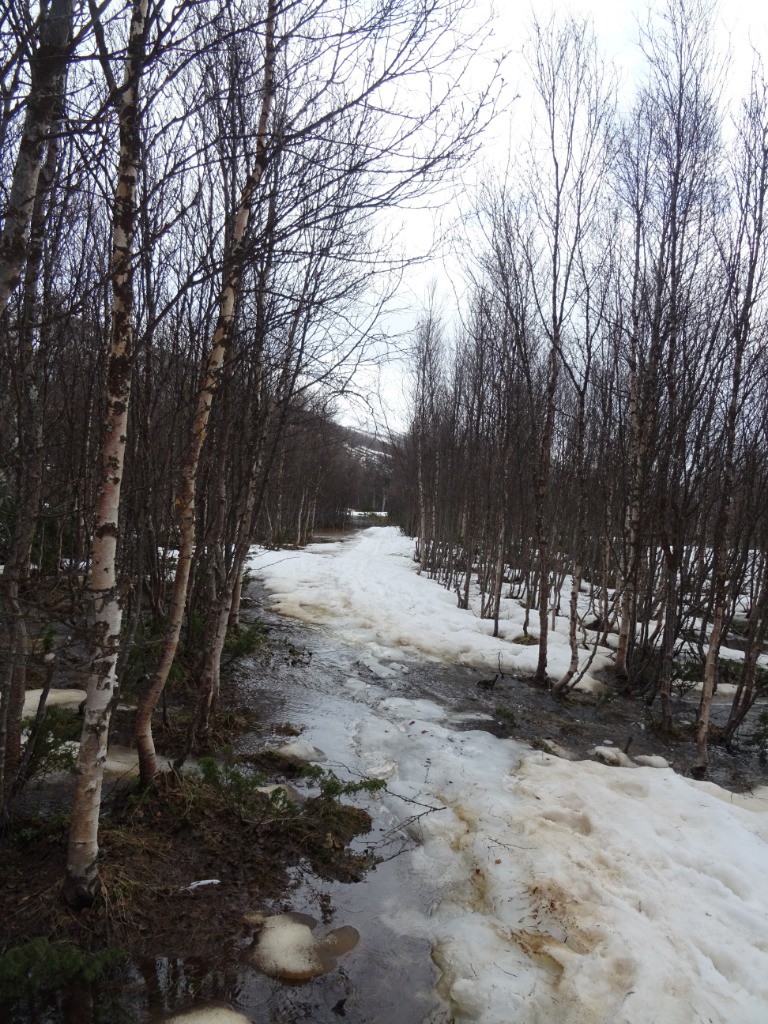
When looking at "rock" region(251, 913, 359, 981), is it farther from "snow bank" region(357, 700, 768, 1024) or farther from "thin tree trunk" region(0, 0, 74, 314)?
"thin tree trunk" region(0, 0, 74, 314)

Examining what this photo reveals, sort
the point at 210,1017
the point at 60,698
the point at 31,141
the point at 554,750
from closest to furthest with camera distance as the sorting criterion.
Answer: the point at 31,141
the point at 210,1017
the point at 60,698
the point at 554,750

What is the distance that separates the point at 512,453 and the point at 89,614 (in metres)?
11.1

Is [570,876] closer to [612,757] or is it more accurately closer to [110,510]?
[612,757]

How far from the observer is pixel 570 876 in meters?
3.67

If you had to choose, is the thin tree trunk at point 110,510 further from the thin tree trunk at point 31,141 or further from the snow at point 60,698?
the snow at point 60,698

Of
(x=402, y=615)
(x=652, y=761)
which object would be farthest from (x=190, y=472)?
(x=402, y=615)

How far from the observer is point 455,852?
3986mm

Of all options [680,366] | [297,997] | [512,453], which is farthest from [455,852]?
[512,453]

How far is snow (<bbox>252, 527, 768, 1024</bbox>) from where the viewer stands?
275 centimetres

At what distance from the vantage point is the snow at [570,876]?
2.75 m

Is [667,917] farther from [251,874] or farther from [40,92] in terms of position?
[40,92]

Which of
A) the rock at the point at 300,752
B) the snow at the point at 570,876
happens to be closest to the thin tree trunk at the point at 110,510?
the snow at the point at 570,876

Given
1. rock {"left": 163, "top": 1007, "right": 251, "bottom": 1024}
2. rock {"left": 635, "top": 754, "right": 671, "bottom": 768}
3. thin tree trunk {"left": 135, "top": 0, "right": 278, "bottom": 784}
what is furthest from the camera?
rock {"left": 635, "top": 754, "right": 671, "bottom": 768}

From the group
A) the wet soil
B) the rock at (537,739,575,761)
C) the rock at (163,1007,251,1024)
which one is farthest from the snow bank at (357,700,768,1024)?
the rock at (163,1007,251,1024)
